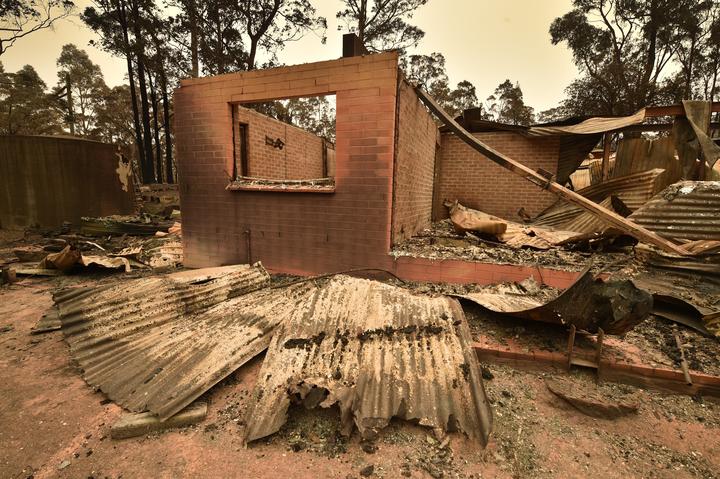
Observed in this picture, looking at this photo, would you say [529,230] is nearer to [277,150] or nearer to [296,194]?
[296,194]

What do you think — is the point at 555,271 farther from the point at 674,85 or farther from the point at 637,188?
the point at 674,85

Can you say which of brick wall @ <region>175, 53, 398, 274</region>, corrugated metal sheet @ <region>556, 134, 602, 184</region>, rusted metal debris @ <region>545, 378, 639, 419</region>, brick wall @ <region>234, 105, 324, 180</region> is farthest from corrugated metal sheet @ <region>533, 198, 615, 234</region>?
brick wall @ <region>234, 105, 324, 180</region>

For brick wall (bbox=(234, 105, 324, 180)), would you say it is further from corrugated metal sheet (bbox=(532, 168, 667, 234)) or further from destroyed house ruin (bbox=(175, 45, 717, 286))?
corrugated metal sheet (bbox=(532, 168, 667, 234))

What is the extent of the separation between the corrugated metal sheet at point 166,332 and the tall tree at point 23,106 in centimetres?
3068

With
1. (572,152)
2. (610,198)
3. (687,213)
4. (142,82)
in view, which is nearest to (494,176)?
(572,152)

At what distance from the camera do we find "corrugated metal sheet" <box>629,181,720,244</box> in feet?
12.8

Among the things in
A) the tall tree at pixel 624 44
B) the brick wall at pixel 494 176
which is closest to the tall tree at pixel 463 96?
the tall tree at pixel 624 44

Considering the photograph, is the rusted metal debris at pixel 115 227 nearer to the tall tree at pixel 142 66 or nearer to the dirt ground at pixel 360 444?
the dirt ground at pixel 360 444

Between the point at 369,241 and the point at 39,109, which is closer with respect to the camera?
the point at 369,241

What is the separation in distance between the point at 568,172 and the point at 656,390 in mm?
6710

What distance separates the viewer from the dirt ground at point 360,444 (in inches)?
69.4

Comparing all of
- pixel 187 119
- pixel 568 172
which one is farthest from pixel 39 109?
pixel 568 172

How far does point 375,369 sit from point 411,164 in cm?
378

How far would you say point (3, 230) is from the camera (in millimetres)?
8359
